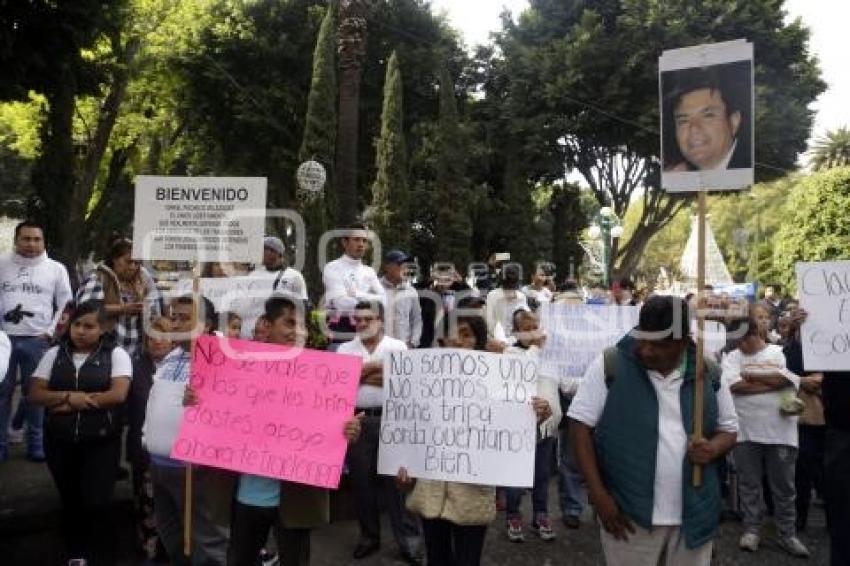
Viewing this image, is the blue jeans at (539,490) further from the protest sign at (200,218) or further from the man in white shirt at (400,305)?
the protest sign at (200,218)

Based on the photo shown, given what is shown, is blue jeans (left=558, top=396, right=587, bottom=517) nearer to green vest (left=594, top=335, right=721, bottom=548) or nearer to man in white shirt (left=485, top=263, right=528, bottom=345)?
man in white shirt (left=485, top=263, right=528, bottom=345)

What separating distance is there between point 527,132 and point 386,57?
5.87 m

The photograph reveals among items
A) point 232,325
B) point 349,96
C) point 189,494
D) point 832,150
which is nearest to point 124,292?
point 232,325

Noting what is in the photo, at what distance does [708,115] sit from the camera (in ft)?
12.7

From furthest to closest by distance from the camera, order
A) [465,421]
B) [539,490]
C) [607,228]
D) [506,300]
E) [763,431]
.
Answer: [607,228] < [506,300] < [539,490] < [763,431] < [465,421]

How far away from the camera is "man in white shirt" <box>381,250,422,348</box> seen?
7.32 m

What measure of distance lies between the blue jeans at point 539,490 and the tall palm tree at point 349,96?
747 centimetres

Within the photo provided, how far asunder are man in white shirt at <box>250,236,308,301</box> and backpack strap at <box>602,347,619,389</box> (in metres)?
3.63

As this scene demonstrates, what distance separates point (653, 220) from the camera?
83.3 ft

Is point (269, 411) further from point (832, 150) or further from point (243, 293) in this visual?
point (832, 150)

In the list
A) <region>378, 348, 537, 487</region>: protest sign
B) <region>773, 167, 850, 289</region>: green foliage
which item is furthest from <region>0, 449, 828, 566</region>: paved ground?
<region>773, 167, 850, 289</region>: green foliage

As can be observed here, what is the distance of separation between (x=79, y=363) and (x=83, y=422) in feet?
1.12

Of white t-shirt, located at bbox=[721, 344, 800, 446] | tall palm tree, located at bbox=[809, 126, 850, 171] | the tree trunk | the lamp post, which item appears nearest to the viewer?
white t-shirt, located at bbox=[721, 344, 800, 446]

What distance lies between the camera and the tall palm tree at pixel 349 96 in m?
12.9
